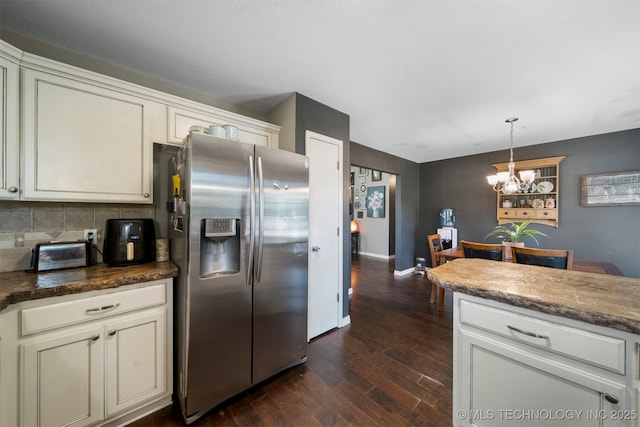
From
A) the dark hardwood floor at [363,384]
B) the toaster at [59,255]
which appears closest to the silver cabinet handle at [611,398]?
the dark hardwood floor at [363,384]

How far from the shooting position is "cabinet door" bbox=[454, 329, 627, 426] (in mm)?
881

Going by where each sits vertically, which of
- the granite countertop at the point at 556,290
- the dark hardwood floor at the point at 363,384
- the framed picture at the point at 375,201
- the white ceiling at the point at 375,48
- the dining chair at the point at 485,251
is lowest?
the dark hardwood floor at the point at 363,384

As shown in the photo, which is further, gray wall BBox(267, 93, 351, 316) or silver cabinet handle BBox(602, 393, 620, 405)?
gray wall BBox(267, 93, 351, 316)

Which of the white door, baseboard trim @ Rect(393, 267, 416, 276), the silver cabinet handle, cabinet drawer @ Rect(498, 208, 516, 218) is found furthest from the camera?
baseboard trim @ Rect(393, 267, 416, 276)

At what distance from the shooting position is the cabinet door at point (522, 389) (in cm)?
88

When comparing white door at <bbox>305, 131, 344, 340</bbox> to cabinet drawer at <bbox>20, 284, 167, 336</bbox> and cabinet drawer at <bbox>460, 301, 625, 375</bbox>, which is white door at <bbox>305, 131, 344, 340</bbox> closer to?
cabinet drawer at <bbox>20, 284, 167, 336</bbox>

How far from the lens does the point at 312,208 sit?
229 cm

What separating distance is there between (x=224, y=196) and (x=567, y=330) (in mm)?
1805

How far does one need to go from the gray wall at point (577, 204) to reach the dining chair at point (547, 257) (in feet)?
6.58

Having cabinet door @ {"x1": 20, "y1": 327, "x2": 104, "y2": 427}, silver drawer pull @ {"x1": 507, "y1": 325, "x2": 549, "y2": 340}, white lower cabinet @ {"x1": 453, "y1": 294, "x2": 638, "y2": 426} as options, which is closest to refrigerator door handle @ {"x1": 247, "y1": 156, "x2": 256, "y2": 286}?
cabinet door @ {"x1": 20, "y1": 327, "x2": 104, "y2": 427}

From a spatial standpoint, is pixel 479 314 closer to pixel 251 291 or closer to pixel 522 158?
pixel 251 291

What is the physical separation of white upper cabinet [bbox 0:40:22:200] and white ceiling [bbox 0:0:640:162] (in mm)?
320

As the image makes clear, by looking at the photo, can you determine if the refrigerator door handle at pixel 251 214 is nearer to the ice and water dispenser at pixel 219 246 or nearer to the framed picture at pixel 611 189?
the ice and water dispenser at pixel 219 246

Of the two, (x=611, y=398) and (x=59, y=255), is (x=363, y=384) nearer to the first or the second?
(x=611, y=398)
